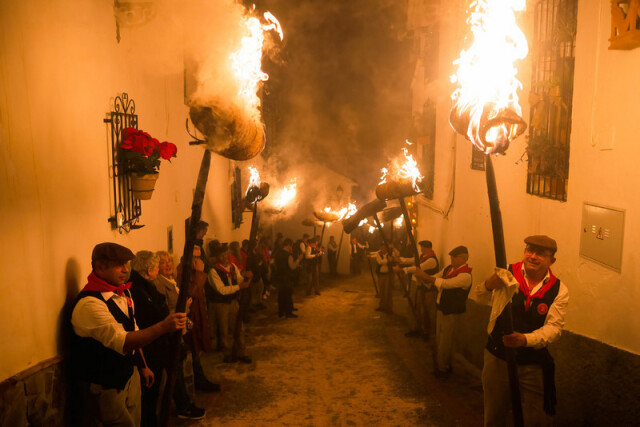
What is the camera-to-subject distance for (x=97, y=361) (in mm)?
4238

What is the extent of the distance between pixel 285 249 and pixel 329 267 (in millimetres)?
9199

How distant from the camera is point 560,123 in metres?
6.47

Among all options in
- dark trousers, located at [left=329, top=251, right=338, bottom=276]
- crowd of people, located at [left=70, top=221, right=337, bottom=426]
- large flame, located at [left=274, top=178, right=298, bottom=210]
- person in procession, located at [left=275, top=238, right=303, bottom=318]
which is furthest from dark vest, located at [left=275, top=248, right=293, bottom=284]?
large flame, located at [left=274, top=178, right=298, bottom=210]

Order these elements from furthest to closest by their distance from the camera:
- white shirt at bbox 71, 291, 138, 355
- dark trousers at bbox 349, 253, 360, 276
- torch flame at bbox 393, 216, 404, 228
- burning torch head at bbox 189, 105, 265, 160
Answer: dark trousers at bbox 349, 253, 360, 276, torch flame at bbox 393, 216, 404, 228, white shirt at bbox 71, 291, 138, 355, burning torch head at bbox 189, 105, 265, 160

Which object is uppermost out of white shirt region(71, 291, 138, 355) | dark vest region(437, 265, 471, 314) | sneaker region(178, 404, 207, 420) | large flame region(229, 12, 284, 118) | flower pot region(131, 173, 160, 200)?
large flame region(229, 12, 284, 118)

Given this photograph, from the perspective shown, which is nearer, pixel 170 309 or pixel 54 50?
pixel 54 50

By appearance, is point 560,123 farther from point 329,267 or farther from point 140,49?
point 329,267

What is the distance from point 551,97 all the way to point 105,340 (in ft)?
19.5

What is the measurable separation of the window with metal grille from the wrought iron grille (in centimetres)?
535

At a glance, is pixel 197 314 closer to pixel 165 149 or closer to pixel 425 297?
pixel 165 149

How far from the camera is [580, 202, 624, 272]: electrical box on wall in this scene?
521 cm

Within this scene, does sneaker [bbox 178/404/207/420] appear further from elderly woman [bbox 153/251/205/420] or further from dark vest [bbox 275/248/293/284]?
dark vest [bbox 275/248/293/284]

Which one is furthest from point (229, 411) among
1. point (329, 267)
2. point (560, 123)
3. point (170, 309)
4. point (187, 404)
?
point (329, 267)

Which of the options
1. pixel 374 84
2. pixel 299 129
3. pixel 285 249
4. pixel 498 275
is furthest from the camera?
pixel 299 129
